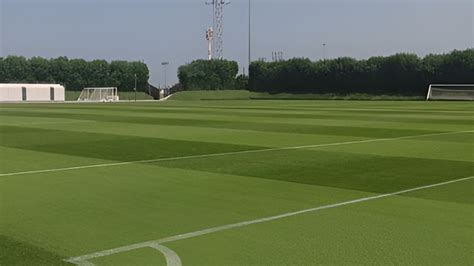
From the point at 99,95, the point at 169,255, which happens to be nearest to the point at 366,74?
the point at 99,95

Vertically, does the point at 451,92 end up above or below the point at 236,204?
above

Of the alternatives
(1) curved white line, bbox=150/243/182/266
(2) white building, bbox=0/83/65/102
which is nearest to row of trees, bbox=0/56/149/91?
(2) white building, bbox=0/83/65/102

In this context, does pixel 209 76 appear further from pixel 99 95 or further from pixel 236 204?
pixel 236 204

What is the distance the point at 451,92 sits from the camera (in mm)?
98188

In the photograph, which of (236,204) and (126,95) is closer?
(236,204)

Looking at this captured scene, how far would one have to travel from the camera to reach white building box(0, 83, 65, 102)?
355 feet

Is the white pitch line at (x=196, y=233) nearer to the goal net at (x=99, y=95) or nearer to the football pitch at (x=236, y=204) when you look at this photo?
the football pitch at (x=236, y=204)

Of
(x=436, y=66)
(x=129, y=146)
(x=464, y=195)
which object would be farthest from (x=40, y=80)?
(x=464, y=195)

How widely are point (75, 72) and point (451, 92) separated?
93.0 meters

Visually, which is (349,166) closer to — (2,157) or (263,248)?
(263,248)

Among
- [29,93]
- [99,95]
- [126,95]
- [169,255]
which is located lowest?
[169,255]

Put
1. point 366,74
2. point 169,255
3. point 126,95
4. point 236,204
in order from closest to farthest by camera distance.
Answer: point 169,255
point 236,204
point 366,74
point 126,95

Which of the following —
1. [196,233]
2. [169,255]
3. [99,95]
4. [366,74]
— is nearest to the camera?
[169,255]

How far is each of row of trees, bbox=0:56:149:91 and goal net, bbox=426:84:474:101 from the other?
77.4 metres
